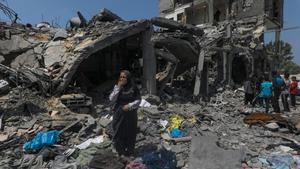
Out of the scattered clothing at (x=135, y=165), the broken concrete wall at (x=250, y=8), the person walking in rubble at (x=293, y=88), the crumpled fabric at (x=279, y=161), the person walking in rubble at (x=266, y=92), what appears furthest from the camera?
the broken concrete wall at (x=250, y=8)

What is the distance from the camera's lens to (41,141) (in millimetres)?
6555

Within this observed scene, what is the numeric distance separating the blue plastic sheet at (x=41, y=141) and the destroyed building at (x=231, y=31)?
8.31 m

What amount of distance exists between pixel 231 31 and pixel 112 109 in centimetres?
1416

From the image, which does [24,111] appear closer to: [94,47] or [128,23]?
[94,47]

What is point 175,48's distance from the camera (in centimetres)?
1350

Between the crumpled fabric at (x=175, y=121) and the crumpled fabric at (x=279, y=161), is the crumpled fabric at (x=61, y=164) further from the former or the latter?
the crumpled fabric at (x=279, y=161)

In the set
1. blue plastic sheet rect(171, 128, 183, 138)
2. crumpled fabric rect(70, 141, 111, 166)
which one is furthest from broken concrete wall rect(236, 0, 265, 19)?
crumpled fabric rect(70, 141, 111, 166)

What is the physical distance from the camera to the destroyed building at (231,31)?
1827 cm

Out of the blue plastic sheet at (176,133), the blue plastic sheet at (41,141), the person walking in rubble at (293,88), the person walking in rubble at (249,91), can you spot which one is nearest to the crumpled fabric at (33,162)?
the blue plastic sheet at (41,141)

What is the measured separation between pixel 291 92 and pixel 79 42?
866 cm

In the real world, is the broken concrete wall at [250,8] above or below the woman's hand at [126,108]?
above

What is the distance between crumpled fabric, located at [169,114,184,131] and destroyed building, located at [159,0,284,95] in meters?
5.07

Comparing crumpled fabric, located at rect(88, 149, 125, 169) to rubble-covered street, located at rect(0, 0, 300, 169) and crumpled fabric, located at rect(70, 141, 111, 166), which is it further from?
crumpled fabric, located at rect(70, 141, 111, 166)

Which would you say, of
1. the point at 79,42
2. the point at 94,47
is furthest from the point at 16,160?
the point at 79,42
